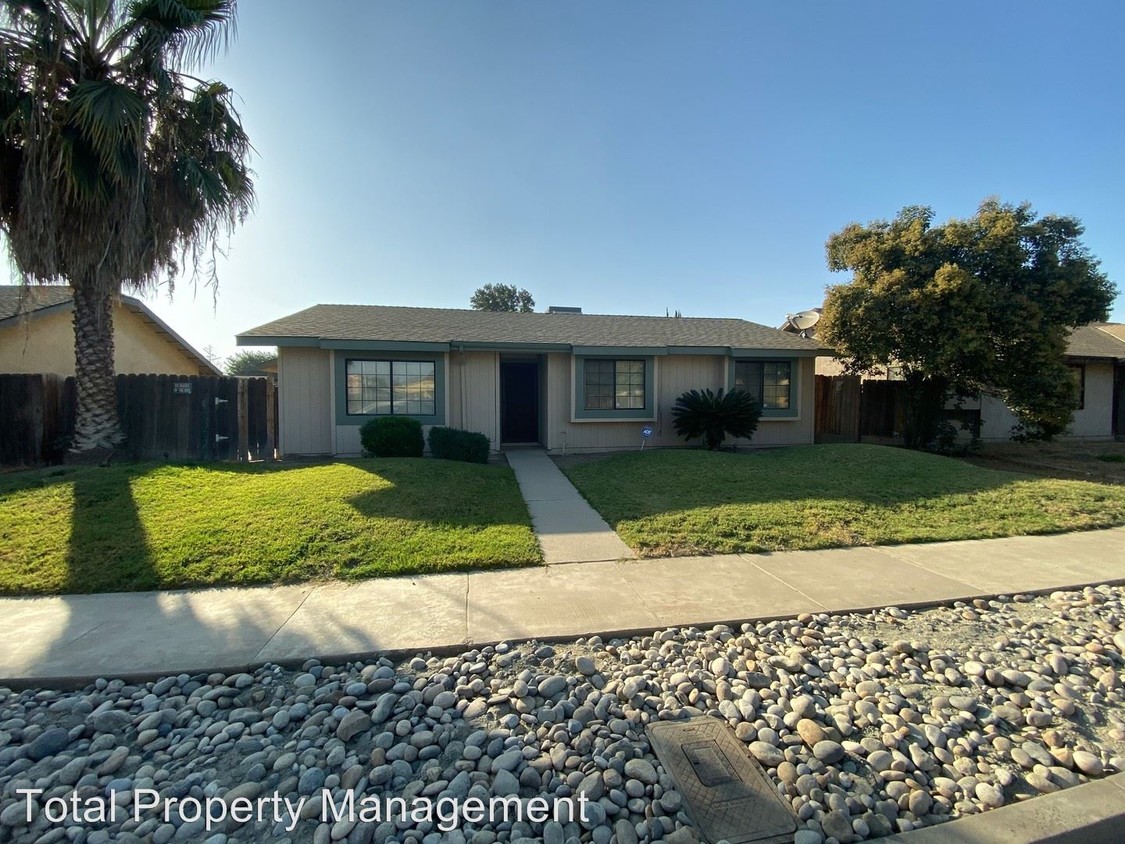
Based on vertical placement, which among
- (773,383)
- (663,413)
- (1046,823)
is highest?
(773,383)

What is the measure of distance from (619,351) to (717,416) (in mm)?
2743

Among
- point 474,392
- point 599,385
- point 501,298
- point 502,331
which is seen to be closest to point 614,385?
point 599,385

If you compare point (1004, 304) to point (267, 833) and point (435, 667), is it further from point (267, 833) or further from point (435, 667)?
point (267, 833)

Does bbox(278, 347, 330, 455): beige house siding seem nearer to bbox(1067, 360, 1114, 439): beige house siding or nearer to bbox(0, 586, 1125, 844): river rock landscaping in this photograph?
bbox(0, 586, 1125, 844): river rock landscaping

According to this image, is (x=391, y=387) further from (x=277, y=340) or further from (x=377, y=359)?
(x=277, y=340)

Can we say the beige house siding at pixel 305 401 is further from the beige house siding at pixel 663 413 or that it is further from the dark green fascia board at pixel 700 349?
the dark green fascia board at pixel 700 349

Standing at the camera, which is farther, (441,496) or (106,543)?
(441,496)

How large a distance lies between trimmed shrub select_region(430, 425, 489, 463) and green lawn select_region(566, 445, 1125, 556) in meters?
1.92

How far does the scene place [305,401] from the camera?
1142cm

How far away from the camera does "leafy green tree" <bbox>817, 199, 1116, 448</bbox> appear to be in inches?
456

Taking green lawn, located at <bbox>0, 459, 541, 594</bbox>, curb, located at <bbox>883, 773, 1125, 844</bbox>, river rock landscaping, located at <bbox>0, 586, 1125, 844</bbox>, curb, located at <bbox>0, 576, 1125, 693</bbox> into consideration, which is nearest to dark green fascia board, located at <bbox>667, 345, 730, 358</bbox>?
green lawn, located at <bbox>0, 459, 541, 594</bbox>

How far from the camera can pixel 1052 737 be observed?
108 inches

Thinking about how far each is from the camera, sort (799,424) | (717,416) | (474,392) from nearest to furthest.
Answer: (717,416) < (474,392) < (799,424)

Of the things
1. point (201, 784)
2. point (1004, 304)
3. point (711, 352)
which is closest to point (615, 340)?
point (711, 352)
